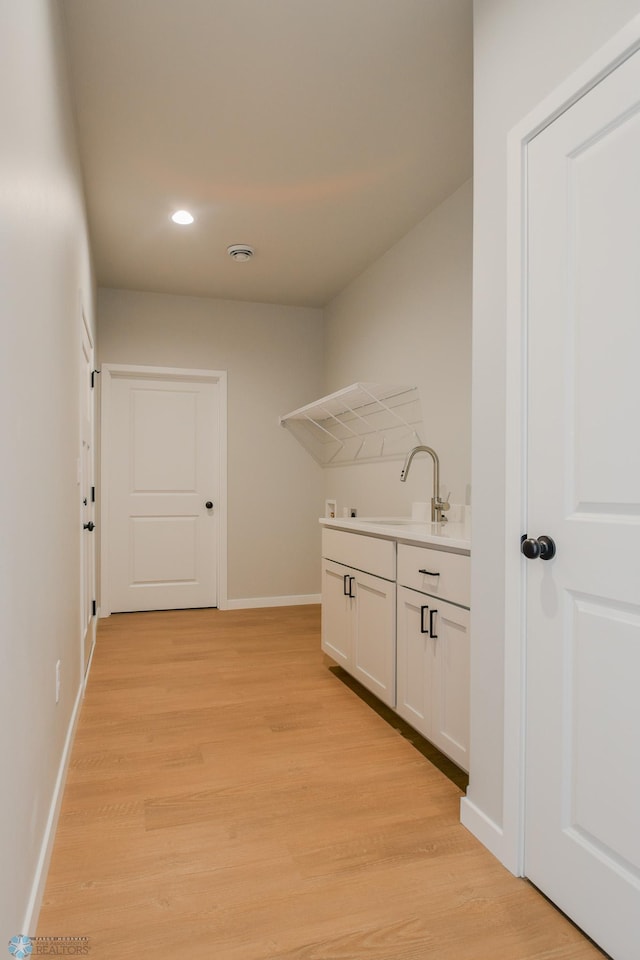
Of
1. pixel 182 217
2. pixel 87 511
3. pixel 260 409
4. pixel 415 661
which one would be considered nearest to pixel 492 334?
pixel 415 661

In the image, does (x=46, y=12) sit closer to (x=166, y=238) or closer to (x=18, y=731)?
(x=18, y=731)

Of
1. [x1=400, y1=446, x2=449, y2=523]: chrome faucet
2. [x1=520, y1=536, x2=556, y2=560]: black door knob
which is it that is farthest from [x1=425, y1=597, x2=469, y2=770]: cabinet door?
[x1=400, y1=446, x2=449, y2=523]: chrome faucet

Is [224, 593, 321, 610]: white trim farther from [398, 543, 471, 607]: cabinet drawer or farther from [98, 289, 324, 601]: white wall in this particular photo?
[398, 543, 471, 607]: cabinet drawer

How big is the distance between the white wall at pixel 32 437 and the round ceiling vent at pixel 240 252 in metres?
1.72

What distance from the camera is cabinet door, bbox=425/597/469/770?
2090 millimetres

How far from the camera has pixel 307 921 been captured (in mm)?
1485

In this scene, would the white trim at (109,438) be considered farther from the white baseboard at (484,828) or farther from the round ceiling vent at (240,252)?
the white baseboard at (484,828)

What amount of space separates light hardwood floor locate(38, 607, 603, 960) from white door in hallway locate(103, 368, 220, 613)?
79.5 inches

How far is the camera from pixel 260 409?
17.5 feet

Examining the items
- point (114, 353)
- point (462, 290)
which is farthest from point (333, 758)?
point (114, 353)

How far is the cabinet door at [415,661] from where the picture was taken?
92.1 inches

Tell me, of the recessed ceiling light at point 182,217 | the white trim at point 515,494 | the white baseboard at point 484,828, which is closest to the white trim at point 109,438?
the recessed ceiling light at point 182,217

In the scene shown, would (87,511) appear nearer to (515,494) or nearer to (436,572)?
(436,572)

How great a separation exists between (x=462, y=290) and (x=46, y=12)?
215cm
